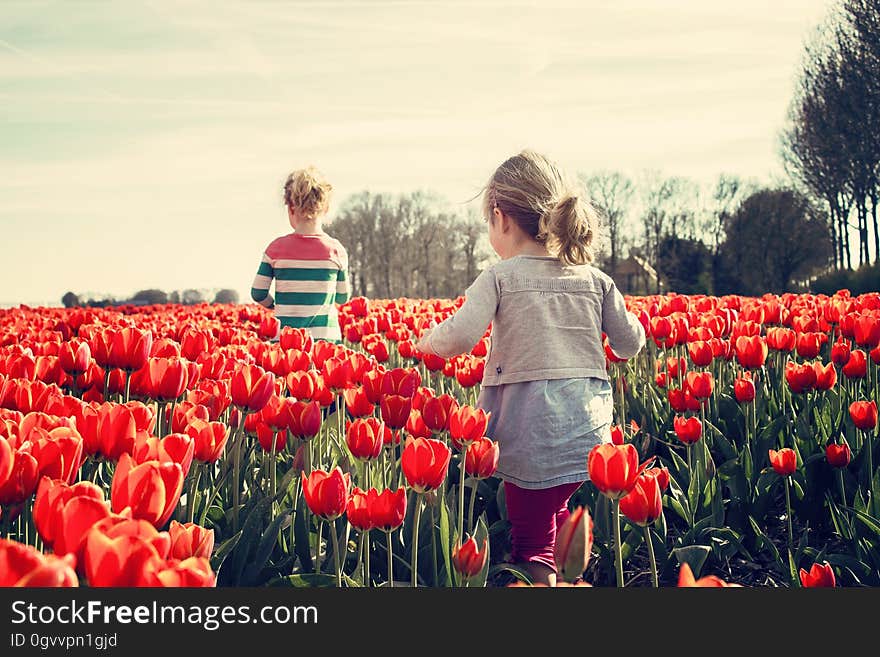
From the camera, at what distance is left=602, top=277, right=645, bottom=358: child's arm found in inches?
148

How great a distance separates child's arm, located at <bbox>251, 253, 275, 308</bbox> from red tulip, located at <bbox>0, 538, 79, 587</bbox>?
5211mm

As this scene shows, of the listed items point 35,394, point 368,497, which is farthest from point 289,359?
point 368,497

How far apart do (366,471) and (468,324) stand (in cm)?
76

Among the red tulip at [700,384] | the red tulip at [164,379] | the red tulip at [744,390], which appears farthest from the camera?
the red tulip at [744,390]

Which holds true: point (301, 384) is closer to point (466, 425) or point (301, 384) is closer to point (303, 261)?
point (466, 425)

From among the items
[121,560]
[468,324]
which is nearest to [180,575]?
[121,560]

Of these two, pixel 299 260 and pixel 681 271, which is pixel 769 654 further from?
pixel 681 271

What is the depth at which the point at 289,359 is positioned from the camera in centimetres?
375

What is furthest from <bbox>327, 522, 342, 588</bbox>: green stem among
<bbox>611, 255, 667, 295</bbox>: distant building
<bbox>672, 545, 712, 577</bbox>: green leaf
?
<bbox>611, 255, 667, 295</bbox>: distant building

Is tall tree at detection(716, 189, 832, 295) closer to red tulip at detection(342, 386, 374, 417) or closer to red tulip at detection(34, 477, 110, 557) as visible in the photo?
red tulip at detection(342, 386, 374, 417)

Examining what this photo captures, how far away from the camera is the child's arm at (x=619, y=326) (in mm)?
3768

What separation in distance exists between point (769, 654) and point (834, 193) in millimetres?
34109

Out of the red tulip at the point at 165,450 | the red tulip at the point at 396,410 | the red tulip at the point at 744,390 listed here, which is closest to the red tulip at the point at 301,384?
the red tulip at the point at 396,410

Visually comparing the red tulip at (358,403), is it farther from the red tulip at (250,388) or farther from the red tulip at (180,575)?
the red tulip at (180,575)
